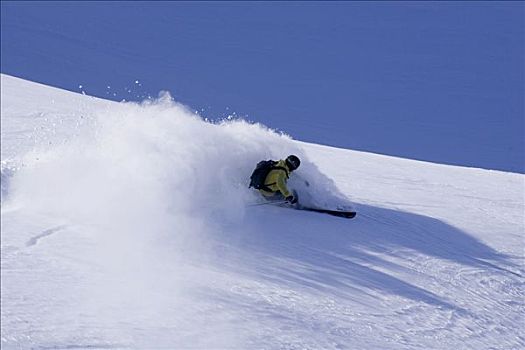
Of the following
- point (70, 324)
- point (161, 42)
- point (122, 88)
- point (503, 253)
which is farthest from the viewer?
point (161, 42)

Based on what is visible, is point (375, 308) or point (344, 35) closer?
point (375, 308)

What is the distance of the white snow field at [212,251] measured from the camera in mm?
5555

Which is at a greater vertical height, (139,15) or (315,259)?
(139,15)

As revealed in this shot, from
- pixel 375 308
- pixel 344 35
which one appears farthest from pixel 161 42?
pixel 375 308

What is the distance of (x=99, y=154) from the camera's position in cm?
802

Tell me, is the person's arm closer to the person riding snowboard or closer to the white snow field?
the person riding snowboard

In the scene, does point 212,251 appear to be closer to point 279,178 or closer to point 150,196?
point 150,196

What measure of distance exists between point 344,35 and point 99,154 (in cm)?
3218

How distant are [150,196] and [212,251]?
772mm

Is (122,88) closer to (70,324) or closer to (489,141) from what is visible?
(489,141)

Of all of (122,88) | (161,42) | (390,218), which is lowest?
(390,218)

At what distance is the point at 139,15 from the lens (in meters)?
40.2

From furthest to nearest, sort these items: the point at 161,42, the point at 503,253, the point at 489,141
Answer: the point at 161,42 → the point at 489,141 → the point at 503,253

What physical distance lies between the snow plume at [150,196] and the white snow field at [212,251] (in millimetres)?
16
